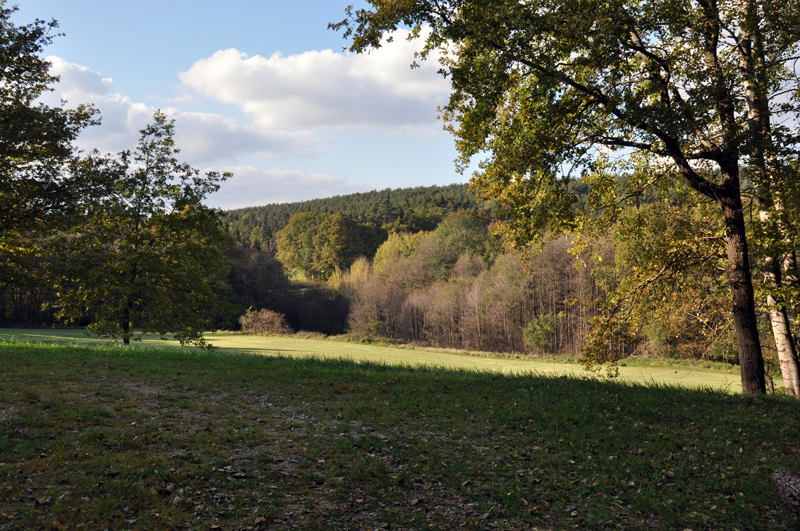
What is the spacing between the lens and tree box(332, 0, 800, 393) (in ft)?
29.3

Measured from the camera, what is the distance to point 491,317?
4553 centimetres

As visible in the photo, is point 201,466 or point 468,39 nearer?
point 201,466

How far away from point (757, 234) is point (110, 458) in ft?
38.8

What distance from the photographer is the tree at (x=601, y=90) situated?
351 inches

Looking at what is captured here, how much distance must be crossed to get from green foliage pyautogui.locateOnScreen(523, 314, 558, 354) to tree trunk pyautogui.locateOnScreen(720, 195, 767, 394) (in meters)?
29.8

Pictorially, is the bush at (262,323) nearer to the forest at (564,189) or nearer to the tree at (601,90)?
the forest at (564,189)

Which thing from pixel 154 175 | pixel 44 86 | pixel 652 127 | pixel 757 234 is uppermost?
pixel 44 86

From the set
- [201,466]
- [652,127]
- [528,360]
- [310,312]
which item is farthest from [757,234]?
[310,312]

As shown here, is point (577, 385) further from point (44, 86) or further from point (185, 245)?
point (44, 86)

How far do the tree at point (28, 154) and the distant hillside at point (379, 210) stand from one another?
51.5 meters

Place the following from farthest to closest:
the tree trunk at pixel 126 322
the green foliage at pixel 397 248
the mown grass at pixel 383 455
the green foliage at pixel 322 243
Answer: the green foliage at pixel 322 243
the green foliage at pixel 397 248
the tree trunk at pixel 126 322
the mown grass at pixel 383 455

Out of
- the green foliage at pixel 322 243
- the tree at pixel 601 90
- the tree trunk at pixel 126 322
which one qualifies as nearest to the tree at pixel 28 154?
the tree trunk at pixel 126 322

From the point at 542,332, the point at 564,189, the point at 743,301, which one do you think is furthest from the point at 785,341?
the point at 542,332

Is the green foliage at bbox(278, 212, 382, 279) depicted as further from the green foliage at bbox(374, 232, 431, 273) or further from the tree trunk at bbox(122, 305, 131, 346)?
the tree trunk at bbox(122, 305, 131, 346)
